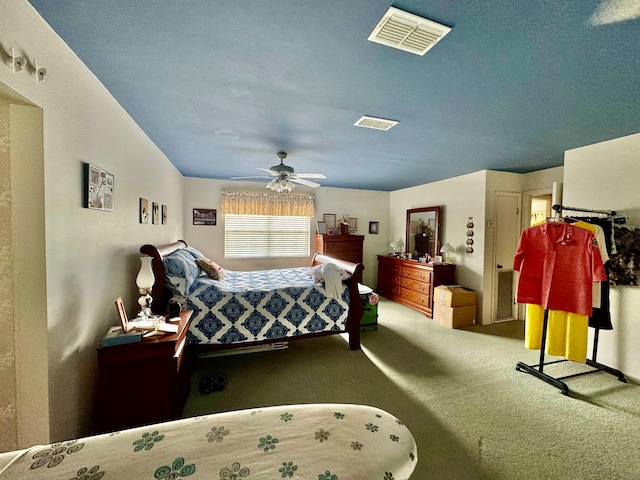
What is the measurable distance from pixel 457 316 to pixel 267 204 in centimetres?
387

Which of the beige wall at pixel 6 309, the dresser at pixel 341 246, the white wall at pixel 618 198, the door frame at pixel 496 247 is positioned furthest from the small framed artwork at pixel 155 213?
the white wall at pixel 618 198

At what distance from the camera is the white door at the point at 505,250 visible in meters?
3.95

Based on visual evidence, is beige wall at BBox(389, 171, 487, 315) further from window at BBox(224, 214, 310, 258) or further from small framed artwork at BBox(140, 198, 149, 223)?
small framed artwork at BBox(140, 198, 149, 223)

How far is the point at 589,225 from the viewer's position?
2.39 m

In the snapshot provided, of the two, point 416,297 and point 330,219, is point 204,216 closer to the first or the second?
point 330,219

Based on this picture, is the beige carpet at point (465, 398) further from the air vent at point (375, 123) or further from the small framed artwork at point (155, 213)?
the air vent at point (375, 123)

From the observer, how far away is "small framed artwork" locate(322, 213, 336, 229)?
566cm

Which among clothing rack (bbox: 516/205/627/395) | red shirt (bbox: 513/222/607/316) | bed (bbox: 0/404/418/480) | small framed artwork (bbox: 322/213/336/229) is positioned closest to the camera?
bed (bbox: 0/404/418/480)

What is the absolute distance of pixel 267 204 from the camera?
5.20 meters

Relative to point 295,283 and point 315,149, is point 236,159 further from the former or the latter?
point 295,283

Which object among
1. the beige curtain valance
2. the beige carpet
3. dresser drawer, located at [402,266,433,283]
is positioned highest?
the beige curtain valance

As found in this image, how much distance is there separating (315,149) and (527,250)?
248 centimetres

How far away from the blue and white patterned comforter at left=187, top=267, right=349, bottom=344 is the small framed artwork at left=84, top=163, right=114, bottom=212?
1072 millimetres

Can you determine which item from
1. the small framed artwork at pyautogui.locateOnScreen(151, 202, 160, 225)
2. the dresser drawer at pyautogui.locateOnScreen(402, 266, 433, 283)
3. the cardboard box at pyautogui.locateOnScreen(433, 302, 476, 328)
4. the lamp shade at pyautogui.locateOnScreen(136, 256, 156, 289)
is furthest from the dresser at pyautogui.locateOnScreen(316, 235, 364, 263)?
the lamp shade at pyautogui.locateOnScreen(136, 256, 156, 289)
